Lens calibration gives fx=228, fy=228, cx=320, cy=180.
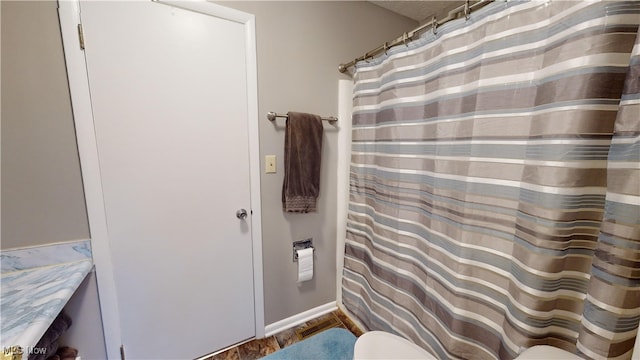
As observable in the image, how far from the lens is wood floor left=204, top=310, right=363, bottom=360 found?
1.49 meters

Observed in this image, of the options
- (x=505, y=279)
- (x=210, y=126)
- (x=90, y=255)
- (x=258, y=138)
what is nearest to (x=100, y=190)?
(x=90, y=255)

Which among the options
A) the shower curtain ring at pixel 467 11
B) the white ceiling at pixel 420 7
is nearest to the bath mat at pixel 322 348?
the shower curtain ring at pixel 467 11

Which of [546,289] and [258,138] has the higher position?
[258,138]

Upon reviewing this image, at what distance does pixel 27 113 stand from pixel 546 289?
2088mm

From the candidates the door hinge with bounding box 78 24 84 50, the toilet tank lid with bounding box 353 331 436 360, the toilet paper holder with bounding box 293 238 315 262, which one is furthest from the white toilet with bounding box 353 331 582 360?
the door hinge with bounding box 78 24 84 50

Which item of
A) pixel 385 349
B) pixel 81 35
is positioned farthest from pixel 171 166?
pixel 385 349

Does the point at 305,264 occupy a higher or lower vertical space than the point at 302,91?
lower

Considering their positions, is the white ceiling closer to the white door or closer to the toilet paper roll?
the white door

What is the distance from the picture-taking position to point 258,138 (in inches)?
55.4

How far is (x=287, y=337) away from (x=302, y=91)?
1.71m

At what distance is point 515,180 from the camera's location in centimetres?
81

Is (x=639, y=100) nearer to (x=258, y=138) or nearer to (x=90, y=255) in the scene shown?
(x=258, y=138)

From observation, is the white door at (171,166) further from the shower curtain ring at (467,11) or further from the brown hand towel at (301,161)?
the shower curtain ring at (467,11)

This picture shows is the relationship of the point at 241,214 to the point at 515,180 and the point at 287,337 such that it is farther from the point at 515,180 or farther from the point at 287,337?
the point at 515,180
